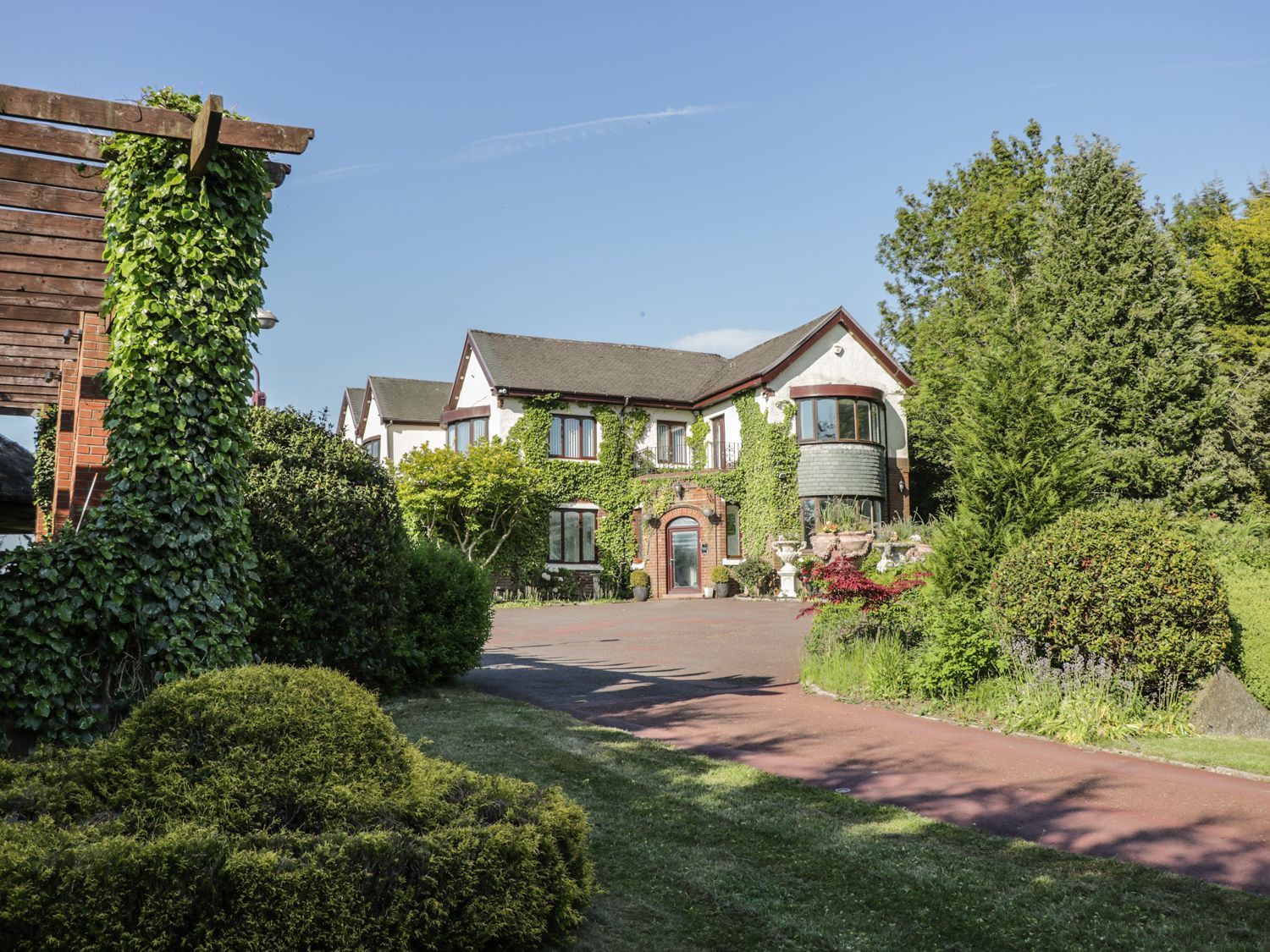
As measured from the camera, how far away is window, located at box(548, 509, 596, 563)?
32.5 meters

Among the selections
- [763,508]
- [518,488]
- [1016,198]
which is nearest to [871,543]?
[763,508]

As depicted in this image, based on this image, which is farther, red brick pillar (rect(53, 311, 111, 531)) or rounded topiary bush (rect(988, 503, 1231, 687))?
rounded topiary bush (rect(988, 503, 1231, 687))

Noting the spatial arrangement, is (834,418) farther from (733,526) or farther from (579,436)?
(579,436)

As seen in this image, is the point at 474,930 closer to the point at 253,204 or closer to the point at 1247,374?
the point at 253,204

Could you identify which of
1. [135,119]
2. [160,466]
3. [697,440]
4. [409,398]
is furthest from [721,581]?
[135,119]

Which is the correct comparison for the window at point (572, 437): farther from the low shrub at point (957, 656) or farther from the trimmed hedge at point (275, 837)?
the trimmed hedge at point (275, 837)

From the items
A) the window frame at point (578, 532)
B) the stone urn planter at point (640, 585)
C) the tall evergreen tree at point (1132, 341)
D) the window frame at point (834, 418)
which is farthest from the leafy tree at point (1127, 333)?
the window frame at point (578, 532)

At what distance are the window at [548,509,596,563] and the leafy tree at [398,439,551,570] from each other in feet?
2.28

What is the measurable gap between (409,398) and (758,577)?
1941 cm

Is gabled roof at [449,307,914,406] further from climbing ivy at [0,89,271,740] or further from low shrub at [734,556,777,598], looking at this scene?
climbing ivy at [0,89,271,740]

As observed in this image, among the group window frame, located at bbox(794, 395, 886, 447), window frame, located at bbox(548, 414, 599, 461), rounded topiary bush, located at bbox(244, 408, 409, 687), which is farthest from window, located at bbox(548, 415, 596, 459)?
rounded topiary bush, located at bbox(244, 408, 409, 687)

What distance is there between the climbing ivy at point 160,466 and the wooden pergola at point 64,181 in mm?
372

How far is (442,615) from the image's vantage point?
444 inches

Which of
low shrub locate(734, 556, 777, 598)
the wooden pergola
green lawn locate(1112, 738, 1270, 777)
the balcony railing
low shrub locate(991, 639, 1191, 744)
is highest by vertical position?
the balcony railing
